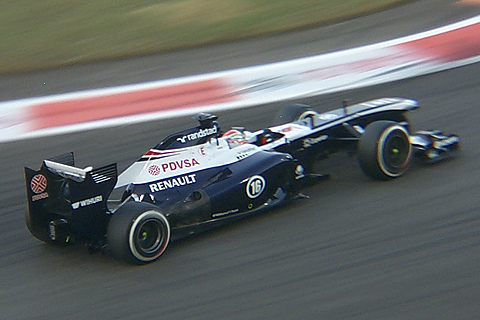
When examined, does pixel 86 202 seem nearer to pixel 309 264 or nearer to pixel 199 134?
pixel 199 134

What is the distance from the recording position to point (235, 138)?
6.76 meters

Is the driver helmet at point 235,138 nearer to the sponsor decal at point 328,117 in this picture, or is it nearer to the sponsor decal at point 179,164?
the sponsor decal at point 179,164

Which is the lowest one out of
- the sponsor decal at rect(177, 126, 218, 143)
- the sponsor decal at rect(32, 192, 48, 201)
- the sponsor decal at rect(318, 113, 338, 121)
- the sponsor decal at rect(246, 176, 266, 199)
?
the sponsor decal at rect(246, 176, 266, 199)

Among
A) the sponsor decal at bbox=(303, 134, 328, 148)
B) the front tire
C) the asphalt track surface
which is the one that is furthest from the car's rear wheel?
the front tire

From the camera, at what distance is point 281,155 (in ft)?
21.7

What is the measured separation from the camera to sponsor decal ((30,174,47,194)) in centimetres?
609

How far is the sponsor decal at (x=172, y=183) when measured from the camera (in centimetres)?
635

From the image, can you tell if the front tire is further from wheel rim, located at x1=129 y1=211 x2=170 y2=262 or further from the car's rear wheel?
the car's rear wheel

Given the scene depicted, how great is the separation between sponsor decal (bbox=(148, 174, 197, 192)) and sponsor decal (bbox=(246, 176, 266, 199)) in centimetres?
45

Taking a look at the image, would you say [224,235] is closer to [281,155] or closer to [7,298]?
[281,155]

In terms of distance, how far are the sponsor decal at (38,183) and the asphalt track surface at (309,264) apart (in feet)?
1.92

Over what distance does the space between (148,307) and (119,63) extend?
755cm

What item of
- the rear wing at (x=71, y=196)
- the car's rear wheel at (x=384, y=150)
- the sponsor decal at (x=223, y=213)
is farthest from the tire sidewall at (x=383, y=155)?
the rear wing at (x=71, y=196)

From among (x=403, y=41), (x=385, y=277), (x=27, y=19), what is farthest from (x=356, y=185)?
(x=27, y=19)
